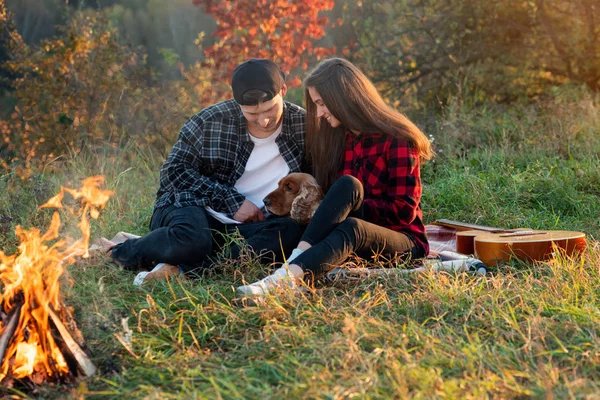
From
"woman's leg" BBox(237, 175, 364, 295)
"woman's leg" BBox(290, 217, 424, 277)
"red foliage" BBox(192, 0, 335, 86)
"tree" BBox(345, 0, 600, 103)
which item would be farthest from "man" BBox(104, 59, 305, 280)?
"tree" BBox(345, 0, 600, 103)

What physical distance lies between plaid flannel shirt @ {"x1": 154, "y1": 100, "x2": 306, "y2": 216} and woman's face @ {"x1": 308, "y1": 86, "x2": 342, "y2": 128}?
408 mm

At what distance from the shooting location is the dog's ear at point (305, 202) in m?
4.22

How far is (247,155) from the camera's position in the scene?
4.64 metres

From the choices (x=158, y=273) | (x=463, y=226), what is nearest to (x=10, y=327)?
(x=158, y=273)

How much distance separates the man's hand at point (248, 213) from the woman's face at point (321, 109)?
0.67 m

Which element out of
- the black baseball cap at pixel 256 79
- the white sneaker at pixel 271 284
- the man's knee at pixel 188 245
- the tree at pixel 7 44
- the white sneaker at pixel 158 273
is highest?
the tree at pixel 7 44

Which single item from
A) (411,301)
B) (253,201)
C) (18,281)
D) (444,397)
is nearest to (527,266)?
(411,301)

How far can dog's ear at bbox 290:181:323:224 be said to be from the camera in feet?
13.8

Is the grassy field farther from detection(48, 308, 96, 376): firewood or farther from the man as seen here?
the man

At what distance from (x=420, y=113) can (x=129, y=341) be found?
6525mm

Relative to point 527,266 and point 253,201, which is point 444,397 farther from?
point 253,201

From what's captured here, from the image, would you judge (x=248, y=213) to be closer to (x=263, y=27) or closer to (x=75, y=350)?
(x=75, y=350)

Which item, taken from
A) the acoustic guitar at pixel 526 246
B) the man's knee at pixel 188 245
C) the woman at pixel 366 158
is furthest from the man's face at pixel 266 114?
the acoustic guitar at pixel 526 246

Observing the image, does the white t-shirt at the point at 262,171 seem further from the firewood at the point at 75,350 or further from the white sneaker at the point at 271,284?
the firewood at the point at 75,350
